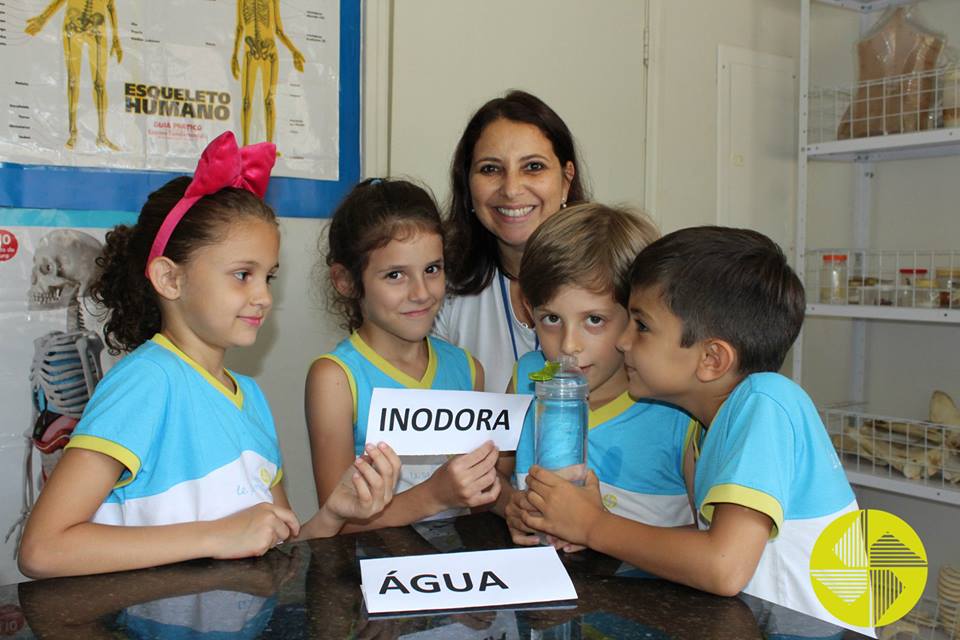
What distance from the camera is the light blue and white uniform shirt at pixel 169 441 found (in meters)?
1.05

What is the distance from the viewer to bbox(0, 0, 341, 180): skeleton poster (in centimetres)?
181

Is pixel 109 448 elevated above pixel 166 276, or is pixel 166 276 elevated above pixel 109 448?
pixel 166 276

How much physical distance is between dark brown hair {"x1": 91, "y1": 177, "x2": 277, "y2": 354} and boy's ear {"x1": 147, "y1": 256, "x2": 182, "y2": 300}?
0.04 ft

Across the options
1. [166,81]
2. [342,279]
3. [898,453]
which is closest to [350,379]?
[342,279]

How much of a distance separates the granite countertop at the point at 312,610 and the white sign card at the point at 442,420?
0.16m

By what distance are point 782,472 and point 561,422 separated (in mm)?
245

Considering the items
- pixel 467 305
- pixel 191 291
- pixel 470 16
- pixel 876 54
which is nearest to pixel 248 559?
pixel 191 291

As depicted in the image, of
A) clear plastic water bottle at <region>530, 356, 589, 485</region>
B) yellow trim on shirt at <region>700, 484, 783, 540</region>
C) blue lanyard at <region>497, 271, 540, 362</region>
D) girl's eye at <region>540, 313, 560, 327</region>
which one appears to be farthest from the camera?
blue lanyard at <region>497, 271, 540, 362</region>

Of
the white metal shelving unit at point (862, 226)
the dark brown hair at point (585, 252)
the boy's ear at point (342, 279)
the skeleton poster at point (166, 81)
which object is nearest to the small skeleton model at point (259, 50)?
the skeleton poster at point (166, 81)

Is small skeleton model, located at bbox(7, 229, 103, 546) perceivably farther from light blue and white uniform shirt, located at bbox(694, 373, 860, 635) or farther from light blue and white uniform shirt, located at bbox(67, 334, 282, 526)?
light blue and white uniform shirt, located at bbox(694, 373, 860, 635)

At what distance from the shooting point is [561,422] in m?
1.00

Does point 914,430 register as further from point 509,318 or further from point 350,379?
point 350,379

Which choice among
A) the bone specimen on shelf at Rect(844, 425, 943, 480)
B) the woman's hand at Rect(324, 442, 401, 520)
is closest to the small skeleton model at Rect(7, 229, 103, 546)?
the woman's hand at Rect(324, 442, 401, 520)

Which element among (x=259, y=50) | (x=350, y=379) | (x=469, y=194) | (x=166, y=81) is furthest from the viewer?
(x=259, y=50)
